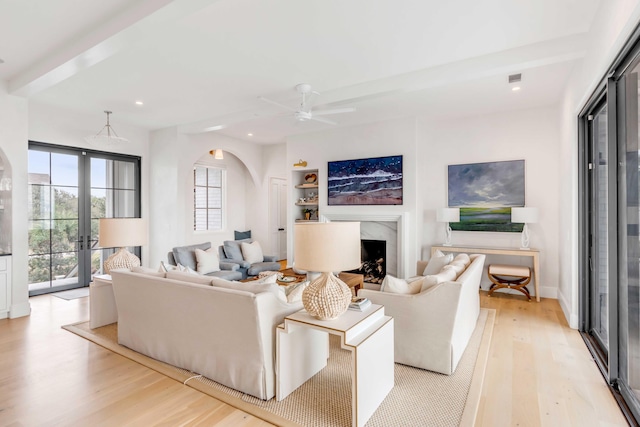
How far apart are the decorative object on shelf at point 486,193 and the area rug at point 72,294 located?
595cm

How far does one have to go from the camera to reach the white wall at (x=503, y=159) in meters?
4.98

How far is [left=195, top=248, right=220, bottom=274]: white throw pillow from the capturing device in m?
5.00

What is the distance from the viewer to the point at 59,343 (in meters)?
3.38

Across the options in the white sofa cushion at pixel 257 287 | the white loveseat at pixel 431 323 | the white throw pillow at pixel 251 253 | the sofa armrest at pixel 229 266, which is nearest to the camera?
the white sofa cushion at pixel 257 287

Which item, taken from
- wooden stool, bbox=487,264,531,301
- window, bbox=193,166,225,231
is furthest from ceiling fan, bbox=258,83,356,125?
window, bbox=193,166,225,231

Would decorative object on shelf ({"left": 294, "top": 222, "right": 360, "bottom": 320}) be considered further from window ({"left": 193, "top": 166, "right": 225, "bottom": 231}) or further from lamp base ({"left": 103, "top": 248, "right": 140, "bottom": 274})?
window ({"left": 193, "top": 166, "right": 225, "bottom": 231})

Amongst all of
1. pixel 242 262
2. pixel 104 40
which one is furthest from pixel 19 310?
pixel 104 40

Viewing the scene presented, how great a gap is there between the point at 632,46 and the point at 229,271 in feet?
16.1

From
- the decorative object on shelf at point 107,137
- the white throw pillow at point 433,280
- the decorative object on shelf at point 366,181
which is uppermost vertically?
the decorative object on shelf at point 107,137

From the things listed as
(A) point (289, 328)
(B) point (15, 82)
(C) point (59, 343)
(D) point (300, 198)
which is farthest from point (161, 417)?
(D) point (300, 198)

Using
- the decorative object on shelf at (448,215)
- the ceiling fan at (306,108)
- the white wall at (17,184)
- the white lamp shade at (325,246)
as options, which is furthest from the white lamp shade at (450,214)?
the white wall at (17,184)

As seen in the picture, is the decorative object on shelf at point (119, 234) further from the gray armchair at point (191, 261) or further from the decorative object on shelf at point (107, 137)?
the decorative object on shelf at point (107, 137)

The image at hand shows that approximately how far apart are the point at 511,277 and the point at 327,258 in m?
4.15

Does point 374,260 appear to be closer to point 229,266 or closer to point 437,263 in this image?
point 437,263
